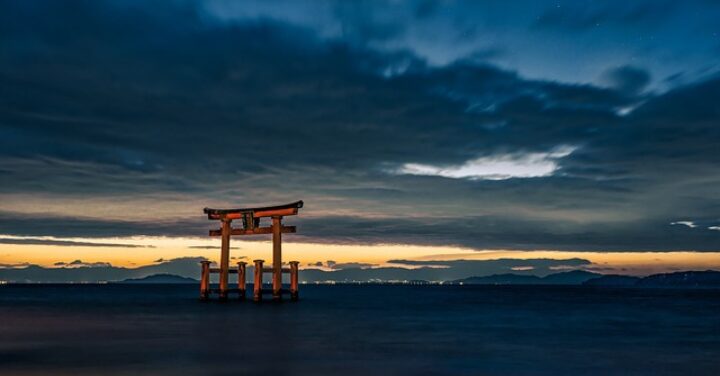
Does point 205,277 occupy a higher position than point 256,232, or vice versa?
point 256,232

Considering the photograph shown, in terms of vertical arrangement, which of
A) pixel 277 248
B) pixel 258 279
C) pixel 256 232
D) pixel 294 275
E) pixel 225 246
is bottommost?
pixel 258 279

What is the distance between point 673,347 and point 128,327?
59.0 ft

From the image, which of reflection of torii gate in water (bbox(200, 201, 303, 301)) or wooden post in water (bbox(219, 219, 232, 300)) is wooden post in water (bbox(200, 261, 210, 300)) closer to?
reflection of torii gate in water (bbox(200, 201, 303, 301))

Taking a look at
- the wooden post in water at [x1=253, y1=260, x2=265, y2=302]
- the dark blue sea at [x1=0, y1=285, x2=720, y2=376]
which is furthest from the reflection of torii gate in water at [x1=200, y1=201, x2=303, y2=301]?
the dark blue sea at [x1=0, y1=285, x2=720, y2=376]

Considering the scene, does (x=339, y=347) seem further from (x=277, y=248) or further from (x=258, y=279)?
(x=258, y=279)

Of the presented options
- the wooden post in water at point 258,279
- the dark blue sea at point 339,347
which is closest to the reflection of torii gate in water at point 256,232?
the wooden post in water at point 258,279

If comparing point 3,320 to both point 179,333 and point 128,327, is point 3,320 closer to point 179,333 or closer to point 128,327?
point 128,327

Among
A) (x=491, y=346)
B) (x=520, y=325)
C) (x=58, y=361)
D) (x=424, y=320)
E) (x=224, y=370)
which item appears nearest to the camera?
(x=224, y=370)

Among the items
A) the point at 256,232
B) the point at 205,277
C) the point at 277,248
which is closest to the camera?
the point at 277,248

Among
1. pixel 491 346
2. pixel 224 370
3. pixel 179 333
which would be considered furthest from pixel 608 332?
pixel 224 370

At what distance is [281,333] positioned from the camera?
22859 millimetres

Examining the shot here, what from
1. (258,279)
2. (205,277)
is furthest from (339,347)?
(205,277)

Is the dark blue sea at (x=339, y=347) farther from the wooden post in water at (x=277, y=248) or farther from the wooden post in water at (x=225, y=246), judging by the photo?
the wooden post in water at (x=225, y=246)

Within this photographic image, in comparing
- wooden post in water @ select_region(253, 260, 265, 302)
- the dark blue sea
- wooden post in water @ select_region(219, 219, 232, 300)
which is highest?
wooden post in water @ select_region(219, 219, 232, 300)
